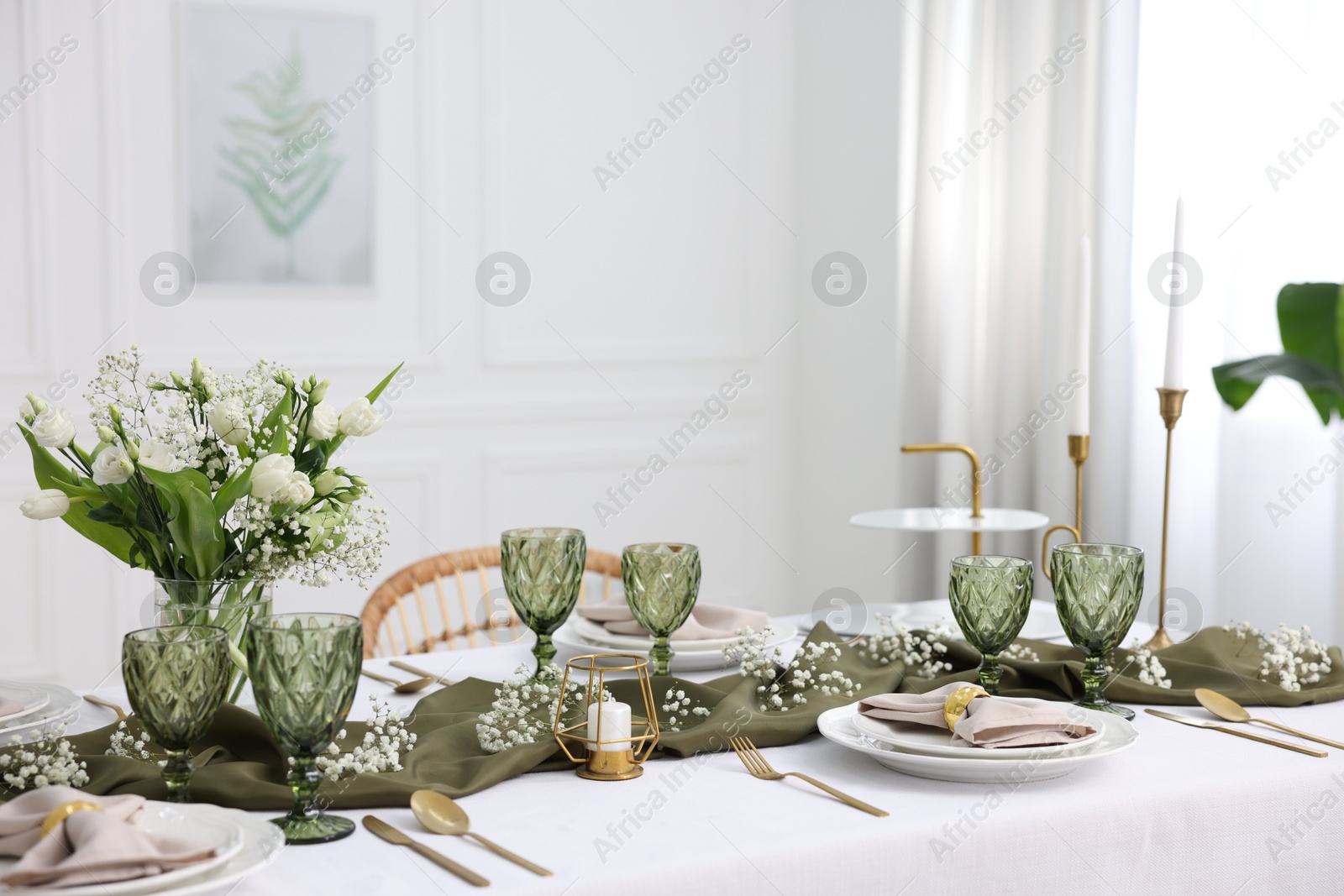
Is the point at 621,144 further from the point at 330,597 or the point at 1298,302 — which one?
the point at 1298,302

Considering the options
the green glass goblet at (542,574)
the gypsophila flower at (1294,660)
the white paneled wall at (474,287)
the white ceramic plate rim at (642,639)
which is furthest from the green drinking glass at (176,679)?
the white paneled wall at (474,287)

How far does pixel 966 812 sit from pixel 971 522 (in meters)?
0.79

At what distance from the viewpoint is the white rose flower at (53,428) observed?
1190 millimetres

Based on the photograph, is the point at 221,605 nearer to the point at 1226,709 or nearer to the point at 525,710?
the point at 525,710

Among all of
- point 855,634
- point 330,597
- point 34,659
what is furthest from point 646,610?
point 34,659

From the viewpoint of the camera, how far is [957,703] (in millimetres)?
1175

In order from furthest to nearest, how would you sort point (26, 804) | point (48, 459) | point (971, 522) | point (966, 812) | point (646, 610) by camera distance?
point (971, 522), point (646, 610), point (48, 459), point (966, 812), point (26, 804)

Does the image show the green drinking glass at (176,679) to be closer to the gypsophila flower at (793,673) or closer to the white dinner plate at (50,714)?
the white dinner plate at (50,714)

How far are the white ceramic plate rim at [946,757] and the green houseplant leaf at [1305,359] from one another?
1.16ft

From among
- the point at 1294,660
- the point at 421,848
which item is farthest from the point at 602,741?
the point at 1294,660

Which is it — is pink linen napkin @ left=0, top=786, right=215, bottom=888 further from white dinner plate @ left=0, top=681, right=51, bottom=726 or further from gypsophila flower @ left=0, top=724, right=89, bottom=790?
white dinner plate @ left=0, top=681, right=51, bottom=726

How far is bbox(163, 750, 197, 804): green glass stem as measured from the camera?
1.04 m

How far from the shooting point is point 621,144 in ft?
12.9

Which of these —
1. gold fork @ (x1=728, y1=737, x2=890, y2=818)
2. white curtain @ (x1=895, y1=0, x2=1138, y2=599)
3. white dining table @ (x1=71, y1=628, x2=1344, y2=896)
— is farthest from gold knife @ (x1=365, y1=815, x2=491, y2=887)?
white curtain @ (x1=895, y1=0, x2=1138, y2=599)
